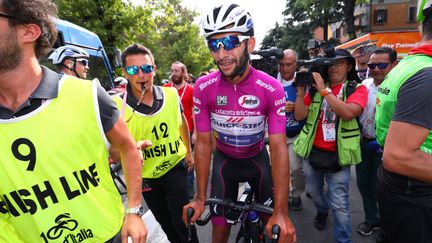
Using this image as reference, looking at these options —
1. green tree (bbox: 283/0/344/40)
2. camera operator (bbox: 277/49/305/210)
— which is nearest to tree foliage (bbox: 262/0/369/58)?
green tree (bbox: 283/0/344/40)

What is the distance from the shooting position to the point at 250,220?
2262 millimetres

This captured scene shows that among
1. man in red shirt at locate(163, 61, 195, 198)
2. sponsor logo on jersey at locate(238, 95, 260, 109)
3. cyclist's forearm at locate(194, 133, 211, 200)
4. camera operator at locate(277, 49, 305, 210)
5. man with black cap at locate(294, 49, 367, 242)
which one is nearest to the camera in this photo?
sponsor logo on jersey at locate(238, 95, 260, 109)

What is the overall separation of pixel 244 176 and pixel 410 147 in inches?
48.3

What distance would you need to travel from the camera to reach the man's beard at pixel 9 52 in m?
1.29

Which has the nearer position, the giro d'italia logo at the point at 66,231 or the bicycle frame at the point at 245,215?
the giro d'italia logo at the point at 66,231

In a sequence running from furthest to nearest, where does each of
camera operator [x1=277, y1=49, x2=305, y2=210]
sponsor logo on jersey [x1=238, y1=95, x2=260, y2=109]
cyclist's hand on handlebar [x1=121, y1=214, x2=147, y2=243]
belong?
camera operator [x1=277, y1=49, x2=305, y2=210], sponsor logo on jersey [x1=238, y1=95, x2=260, y2=109], cyclist's hand on handlebar [x1=121, y1=214, x2=147, y2=243]

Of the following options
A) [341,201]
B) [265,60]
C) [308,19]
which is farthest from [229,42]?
[308,19]

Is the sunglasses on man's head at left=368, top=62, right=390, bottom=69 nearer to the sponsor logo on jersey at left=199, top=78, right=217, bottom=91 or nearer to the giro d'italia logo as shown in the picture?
the sponsor logo on jersey at left=199, top=78, right=217, bottom=91

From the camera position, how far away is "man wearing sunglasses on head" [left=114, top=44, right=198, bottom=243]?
9.02ft

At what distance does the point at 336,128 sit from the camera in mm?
3121

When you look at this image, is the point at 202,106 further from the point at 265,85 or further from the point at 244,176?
A: the point at 244,176

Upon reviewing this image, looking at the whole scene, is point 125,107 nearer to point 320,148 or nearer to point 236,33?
point 236,33

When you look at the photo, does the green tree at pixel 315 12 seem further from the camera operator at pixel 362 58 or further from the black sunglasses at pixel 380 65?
the black sunglasses at pixel 380 65

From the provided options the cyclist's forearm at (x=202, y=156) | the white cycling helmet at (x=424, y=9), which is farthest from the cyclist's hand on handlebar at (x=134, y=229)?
the white cycling helmet at (x=424, y=9)
